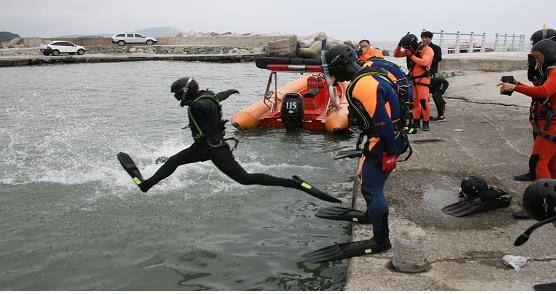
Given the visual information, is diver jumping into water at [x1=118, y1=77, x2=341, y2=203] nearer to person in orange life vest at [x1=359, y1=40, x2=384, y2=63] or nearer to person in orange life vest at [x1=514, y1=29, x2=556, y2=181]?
person in orange life vest at [x1=514, y1=29, x2=556, y2=181]

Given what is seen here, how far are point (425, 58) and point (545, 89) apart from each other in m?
4.28

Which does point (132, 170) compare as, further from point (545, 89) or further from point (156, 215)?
point (545, 89)

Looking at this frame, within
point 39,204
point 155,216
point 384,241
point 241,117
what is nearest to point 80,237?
point 155,216

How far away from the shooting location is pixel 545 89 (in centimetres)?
542

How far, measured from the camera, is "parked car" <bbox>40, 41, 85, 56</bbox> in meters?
40.3

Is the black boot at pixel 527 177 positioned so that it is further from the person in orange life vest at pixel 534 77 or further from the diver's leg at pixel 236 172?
the diver's leg at pixel 236 172

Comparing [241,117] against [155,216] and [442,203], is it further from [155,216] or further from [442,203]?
[442,203]

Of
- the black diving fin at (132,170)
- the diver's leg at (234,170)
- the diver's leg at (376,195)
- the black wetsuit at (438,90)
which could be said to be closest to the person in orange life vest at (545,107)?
the diver's leg at (376,195)

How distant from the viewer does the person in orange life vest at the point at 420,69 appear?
9.48m

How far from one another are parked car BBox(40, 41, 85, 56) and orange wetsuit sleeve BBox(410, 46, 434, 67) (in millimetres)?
37976

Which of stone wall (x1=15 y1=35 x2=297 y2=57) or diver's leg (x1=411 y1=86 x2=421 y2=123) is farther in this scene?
stone wall (x1=15 y1=35 x2=297 y2=57)

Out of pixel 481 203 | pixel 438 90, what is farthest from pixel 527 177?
pixel 438 90

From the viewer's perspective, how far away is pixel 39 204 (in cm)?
730

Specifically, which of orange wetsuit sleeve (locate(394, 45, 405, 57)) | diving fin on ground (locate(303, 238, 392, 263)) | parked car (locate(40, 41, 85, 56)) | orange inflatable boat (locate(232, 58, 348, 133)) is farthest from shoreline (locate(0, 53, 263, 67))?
diving fin on ground (locate(303, 238, 392, 263))
